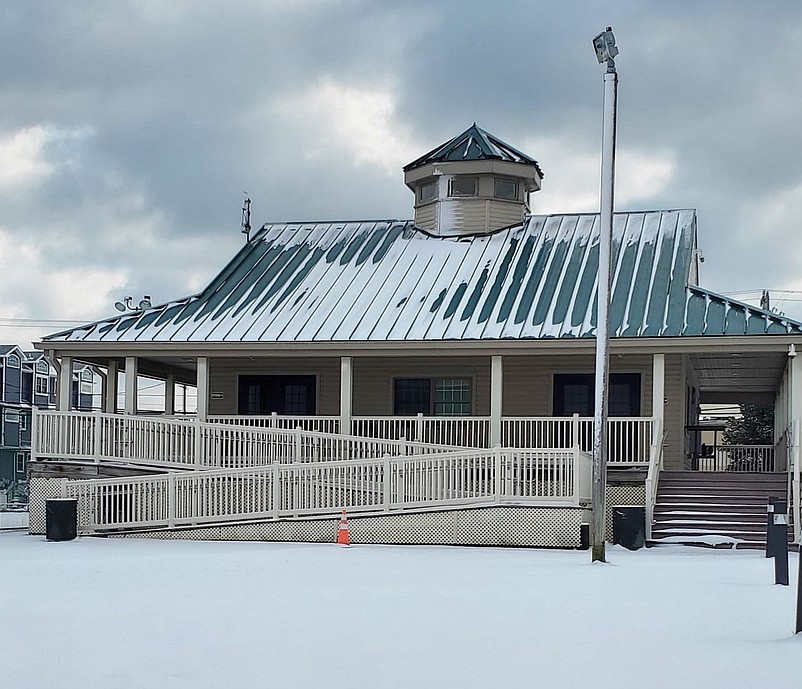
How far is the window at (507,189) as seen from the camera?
97.7ft

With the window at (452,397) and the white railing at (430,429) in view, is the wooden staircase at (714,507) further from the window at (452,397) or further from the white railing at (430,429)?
the window at (452,397)

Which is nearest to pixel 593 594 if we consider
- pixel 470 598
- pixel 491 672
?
pixel 470 598

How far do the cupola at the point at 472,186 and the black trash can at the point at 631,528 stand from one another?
415 inches

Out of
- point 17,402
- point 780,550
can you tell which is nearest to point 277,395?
point 780,550

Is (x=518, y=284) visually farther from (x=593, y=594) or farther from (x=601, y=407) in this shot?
(x=593, y=594)

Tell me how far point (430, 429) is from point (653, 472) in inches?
198

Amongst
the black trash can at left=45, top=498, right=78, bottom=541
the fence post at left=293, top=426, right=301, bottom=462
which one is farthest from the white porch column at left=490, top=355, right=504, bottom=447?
the black trash can at left=45, top=498, right=78, bottom=541

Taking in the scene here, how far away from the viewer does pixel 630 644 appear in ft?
29.4

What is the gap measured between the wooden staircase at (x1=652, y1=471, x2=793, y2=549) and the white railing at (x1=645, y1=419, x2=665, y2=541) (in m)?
0.16

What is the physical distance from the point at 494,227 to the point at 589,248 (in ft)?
9.39

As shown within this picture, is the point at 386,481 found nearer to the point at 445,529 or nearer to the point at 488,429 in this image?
the point at 445,529

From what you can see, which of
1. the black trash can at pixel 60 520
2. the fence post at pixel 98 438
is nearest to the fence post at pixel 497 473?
the black trash can at pixel 60 520

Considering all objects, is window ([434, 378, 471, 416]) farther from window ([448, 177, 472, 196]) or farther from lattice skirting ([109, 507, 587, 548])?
lattice skirting ([109, 507, 587, 548])

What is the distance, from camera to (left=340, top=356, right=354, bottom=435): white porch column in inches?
966
